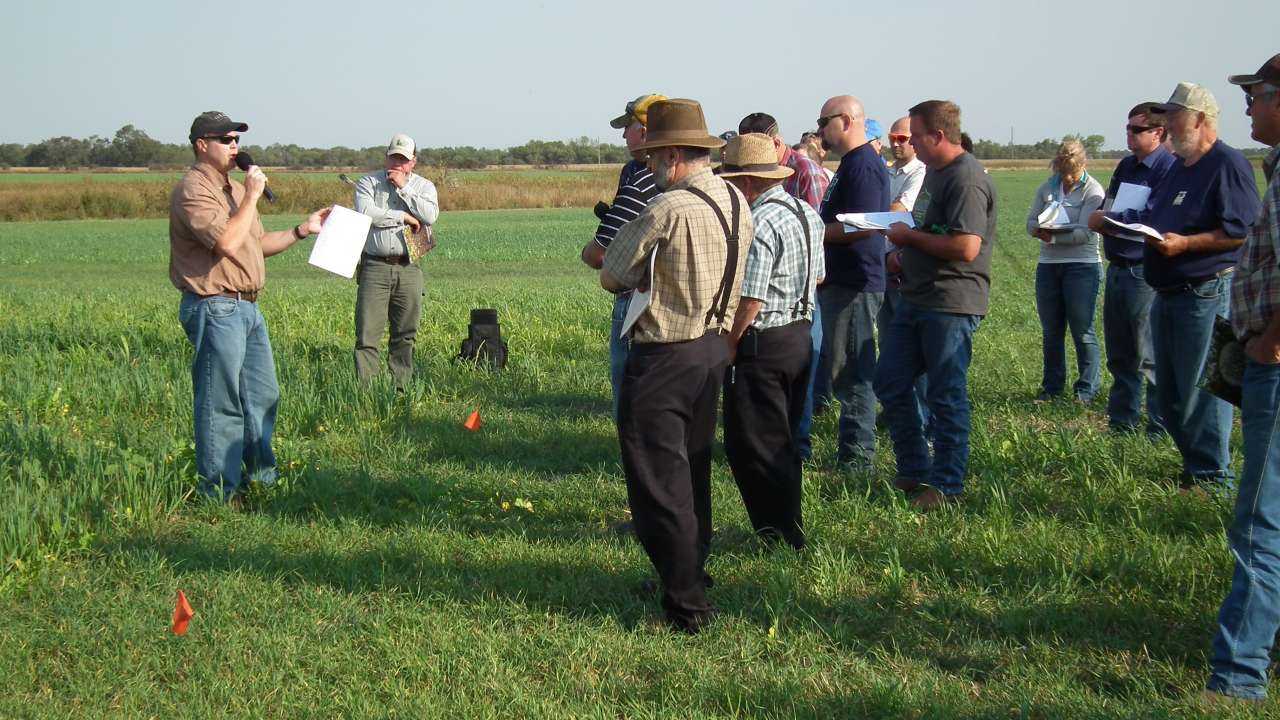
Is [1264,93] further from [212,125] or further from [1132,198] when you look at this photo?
[212,125]

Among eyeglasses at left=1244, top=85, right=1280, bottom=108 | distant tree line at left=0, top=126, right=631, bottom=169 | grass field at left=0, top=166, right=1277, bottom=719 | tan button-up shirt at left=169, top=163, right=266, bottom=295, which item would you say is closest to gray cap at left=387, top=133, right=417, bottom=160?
grass field at left=0, top=166, right=1277, bottom=719

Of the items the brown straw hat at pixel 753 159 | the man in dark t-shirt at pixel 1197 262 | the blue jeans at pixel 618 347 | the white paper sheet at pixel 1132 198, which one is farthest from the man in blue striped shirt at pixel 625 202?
the white paper sheet at pixel 1132 198

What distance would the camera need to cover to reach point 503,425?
790 centimetres

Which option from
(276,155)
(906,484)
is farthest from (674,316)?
(276,155)

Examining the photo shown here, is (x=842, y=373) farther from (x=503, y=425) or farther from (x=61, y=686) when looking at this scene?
(x=61, y=686)

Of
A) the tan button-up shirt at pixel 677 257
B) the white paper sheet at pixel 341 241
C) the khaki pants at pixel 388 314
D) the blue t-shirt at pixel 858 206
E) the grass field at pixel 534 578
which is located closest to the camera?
the grass field at pixel 534 578

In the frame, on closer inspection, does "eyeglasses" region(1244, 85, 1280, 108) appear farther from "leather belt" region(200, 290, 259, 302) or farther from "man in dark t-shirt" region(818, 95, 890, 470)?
"leather belt" region(200, 290, 259, 302)

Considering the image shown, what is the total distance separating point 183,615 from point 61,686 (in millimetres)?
498

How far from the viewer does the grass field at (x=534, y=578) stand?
12.4ft

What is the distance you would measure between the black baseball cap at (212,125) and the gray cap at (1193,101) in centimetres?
503

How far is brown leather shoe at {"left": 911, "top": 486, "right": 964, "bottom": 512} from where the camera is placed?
561 cm

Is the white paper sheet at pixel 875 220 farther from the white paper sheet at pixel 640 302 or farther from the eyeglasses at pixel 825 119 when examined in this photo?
the white paper sheet at pixel 640 302

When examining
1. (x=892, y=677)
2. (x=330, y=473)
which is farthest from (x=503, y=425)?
(x=892, y=677)

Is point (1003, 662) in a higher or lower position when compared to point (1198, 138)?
lower
